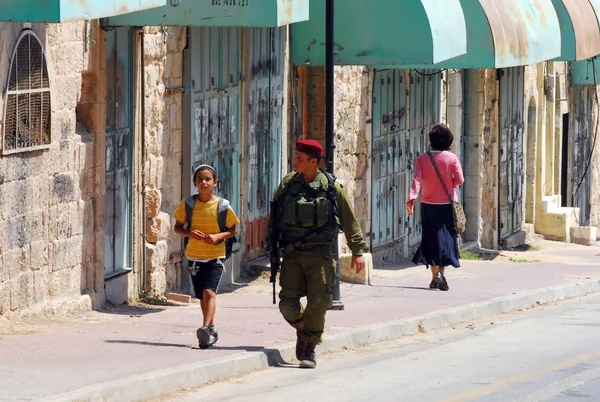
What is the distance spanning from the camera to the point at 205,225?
34.1ft

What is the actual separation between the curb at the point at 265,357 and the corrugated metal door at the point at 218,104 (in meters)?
2.93

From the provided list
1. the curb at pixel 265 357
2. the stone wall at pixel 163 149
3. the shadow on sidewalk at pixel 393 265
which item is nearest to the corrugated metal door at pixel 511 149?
the shadow on sidewalk at pixel 393 265

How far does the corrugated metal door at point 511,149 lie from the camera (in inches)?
963

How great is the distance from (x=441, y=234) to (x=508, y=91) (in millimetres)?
10256

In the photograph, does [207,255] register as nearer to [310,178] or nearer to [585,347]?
[310,178]

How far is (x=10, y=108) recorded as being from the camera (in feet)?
35.1

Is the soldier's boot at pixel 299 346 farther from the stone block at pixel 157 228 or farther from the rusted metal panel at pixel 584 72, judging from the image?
the rusted metal panel at pixel 584 72

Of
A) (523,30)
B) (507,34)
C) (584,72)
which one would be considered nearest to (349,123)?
(507,34)

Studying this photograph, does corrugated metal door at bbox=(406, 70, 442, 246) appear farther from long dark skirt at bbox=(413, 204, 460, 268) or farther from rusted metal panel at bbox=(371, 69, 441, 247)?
long dark skirt at bbox=(413, 204, 460, 268)

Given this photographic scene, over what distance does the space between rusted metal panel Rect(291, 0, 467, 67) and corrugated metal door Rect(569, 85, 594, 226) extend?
540 inches

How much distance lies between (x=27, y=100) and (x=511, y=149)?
15428 millimetres

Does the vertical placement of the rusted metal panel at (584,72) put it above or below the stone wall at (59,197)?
above

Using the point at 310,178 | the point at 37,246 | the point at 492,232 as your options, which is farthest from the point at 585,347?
the point at 492,232

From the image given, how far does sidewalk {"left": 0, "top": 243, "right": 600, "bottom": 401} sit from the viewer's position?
344 inches
